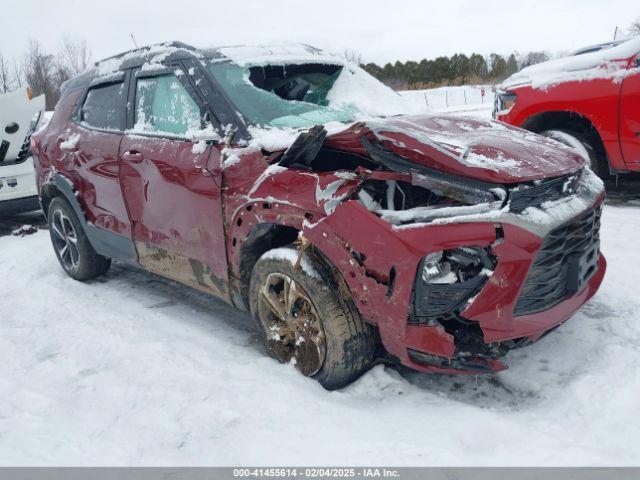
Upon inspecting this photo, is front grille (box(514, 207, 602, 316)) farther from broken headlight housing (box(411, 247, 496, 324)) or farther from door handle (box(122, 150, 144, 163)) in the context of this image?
door handle (box(122, 150, 144, 163))

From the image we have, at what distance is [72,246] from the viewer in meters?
4.69

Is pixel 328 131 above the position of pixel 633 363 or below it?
above

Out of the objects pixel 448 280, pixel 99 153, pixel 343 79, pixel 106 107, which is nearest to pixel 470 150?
pixel 448 280

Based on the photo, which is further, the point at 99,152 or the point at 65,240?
the point at 65,240

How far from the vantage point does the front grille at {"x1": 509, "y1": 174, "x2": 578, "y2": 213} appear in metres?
2.29

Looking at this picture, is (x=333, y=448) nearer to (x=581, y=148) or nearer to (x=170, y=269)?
(x=170, y=269)

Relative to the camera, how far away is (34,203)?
276 inches

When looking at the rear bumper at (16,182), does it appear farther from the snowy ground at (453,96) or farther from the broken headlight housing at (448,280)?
the snowy ground at (453,96)

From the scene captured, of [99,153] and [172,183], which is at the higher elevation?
[99,153]

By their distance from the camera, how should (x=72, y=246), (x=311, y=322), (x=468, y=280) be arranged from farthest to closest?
(x=72, y=246) < (x=311, y=322) < (x=468, y=280)

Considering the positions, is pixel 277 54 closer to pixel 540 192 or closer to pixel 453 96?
pixel 540 192

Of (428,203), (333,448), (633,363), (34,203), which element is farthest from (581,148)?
(34,203)

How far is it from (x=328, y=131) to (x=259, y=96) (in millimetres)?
763

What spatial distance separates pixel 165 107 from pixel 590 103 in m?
3.94
